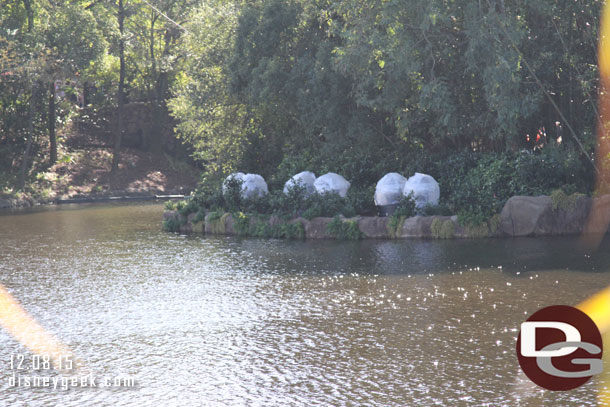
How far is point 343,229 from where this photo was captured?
16.9 metres

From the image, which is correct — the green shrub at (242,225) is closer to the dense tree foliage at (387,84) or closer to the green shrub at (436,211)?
the dense tree foliage at (387,84)

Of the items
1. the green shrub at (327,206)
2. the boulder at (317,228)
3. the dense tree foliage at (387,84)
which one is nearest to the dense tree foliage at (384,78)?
the dense tree foliage at (387,84)

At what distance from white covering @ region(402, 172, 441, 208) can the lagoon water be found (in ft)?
5.84

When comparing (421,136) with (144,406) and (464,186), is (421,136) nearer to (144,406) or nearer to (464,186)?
(464,186)

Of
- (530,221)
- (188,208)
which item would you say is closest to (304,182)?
(188,208)

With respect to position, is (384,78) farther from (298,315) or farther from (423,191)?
(298,315)

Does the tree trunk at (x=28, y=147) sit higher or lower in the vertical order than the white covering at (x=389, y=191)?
higher

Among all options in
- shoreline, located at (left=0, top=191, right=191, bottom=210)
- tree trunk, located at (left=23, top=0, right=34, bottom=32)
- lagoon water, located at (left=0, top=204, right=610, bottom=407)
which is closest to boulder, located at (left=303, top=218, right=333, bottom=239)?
lagoon water, located at (left=0, top=204, right=610, bottom=407)

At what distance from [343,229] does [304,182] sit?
323 cm

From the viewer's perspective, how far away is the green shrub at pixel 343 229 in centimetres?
1680

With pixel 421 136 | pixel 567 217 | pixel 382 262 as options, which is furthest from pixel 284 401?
pixel 421 136

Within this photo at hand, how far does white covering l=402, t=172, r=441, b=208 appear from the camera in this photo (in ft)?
57.1

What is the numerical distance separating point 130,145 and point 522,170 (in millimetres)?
27791

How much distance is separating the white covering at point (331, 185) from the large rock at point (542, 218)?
4.37 meters
